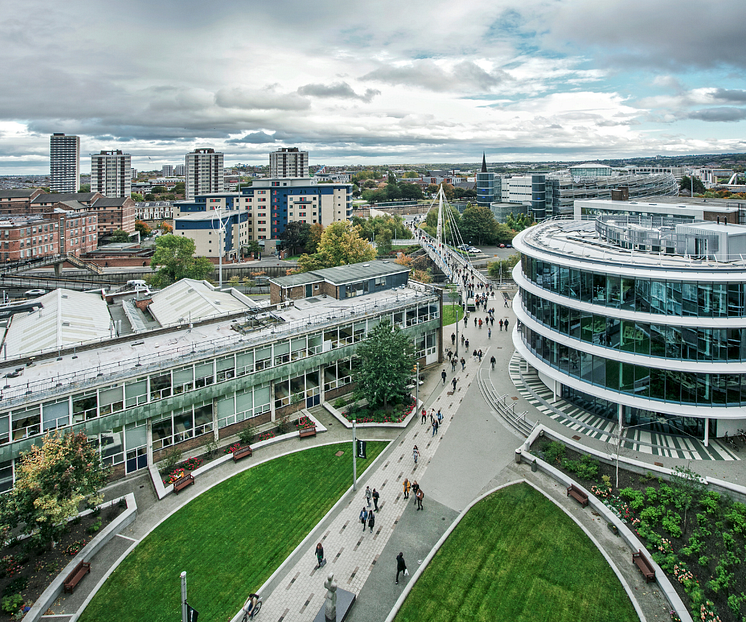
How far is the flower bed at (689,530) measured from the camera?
18.8m

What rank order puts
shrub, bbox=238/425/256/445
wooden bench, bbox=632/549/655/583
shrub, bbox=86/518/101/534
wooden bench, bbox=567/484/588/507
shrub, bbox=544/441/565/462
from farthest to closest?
shrub, bbox=238/425/256/445
shrub, bbox=544/441/565/462
wooden bench, bbox=567/484/588/507
shrub, bbox=86/518/101/534
wooden bench, bbox=632/549/655/583

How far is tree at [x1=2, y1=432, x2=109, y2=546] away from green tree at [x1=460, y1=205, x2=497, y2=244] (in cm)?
11164

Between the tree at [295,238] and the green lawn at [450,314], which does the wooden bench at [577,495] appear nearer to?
the green lawn at [450,314]

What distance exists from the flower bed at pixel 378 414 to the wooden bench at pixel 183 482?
1089 cm

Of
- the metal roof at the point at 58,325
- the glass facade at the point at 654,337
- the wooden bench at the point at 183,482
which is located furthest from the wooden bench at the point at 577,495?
the metal roof at the point at 58,325

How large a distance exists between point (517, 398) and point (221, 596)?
79.6ft

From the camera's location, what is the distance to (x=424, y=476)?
91.6 ft

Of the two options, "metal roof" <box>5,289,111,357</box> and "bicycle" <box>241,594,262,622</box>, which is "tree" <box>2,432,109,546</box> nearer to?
"bicycle" <box>241,594,262,622</box>

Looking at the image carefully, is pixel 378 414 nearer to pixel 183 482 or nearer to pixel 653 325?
pixel 183 482

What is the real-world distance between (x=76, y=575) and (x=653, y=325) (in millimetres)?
31109

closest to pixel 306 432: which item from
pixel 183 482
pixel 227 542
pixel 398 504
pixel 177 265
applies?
pixel 183 482

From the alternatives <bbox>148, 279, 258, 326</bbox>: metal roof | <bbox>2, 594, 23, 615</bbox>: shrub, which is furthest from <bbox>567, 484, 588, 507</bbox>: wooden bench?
<bbox>148, 279, 258, 326</bbox>: metal roof

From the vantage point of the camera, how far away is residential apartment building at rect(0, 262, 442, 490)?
25500mm

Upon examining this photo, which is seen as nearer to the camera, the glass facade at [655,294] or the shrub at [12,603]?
the shrub at [12,603]
